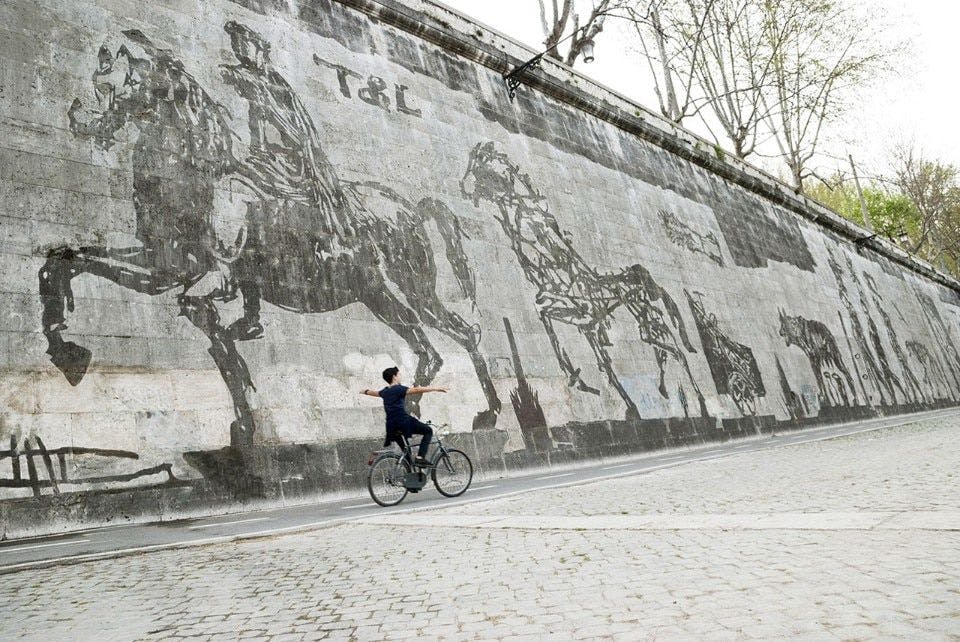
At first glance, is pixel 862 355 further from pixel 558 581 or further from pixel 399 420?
pixel 558 581

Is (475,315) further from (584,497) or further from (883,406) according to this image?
(883,406)

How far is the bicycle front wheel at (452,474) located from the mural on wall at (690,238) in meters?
11.6

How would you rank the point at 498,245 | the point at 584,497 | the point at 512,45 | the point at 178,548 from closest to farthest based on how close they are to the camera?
the point at 178,548, the point at 584,497, the point at 498,245, the point at 512,45

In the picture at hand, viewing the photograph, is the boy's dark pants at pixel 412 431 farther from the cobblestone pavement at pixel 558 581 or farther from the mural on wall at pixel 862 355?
the mural on wall at pixel 862 355

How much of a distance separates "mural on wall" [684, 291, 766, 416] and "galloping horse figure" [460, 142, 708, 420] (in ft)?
5.65

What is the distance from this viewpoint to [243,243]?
902 centimetres

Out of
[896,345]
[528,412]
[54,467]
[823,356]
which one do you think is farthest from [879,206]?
[54,467]

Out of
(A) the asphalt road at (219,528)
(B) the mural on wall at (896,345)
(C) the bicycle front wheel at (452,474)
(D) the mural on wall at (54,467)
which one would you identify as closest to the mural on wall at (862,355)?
(B) the mural on wall at (896,345)

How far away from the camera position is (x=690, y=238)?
1878 centimetres

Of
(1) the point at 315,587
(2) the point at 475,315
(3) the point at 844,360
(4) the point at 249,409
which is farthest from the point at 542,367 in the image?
(3) the point at 844,360

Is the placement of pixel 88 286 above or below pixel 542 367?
above

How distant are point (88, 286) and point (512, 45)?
11383 millimetres

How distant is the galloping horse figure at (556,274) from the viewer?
1306cm

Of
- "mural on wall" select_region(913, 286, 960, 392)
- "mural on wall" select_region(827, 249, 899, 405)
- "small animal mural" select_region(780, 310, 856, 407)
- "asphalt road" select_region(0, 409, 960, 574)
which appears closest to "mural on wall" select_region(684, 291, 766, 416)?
"small animal mural" select_region(780, 310, 856, 407)
